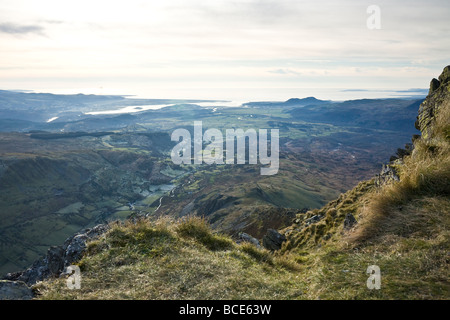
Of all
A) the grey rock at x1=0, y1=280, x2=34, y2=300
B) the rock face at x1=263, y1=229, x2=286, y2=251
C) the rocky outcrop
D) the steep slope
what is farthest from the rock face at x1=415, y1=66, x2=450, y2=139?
the grey rock at x1=0, y1=280, x2=34, y2=300

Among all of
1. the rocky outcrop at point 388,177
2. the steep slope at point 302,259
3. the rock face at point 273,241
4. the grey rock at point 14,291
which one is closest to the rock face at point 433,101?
the rocky outcrop at point 388,177

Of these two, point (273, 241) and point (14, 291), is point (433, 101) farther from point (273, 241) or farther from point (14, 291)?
point (14, 291)

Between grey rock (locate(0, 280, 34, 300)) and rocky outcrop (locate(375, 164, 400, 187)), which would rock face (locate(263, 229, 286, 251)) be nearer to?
rocky outcrop (locate(375, 164, 400, 187))

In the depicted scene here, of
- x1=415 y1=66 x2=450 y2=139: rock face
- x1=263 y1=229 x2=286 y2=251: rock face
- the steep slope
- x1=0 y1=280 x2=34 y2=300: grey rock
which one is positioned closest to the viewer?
the steep slope

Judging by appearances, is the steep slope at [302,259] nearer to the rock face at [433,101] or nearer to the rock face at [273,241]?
the rock face at [273,241]
